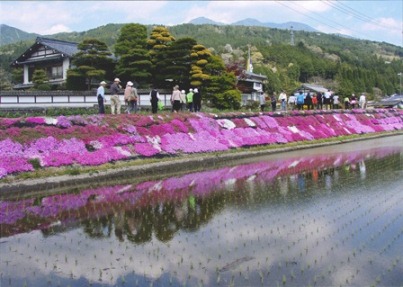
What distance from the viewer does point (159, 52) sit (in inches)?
1438

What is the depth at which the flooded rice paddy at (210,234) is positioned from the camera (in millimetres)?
6891

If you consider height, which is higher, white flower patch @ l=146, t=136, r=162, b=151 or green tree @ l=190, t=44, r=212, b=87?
green tree @ l=190, t=44, r=212, b=87

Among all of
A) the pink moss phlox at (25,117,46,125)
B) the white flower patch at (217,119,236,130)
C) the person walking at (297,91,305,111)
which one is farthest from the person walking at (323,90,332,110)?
the pink moss phlox at (25,117,46,125)

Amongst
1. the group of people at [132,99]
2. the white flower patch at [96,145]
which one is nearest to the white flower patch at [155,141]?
the white flower patch at [96,145]

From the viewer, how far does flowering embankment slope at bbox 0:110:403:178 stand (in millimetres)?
15751

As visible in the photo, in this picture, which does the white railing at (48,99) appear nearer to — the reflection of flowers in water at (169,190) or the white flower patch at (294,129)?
the white flower patch at (294,129)

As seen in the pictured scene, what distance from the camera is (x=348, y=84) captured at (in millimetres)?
93250

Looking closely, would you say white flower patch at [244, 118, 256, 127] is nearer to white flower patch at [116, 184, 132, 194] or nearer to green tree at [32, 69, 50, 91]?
white flower patch at [116, 184, 132, 194]

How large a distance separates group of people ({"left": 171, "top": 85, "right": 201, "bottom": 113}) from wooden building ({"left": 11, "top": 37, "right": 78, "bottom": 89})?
62.3 ft

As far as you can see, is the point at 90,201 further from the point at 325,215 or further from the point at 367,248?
the point at 367,248

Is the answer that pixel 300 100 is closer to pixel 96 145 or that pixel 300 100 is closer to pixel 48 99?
pixel 48 99

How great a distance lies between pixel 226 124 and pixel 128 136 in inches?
289

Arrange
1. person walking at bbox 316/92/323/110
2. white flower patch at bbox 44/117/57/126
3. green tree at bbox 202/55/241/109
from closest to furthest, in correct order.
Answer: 1. white flower patch at bbox 44/117/57/126
2. green tree at bbox 202/55/241/109
3. person walking at bbox 316/92/323/110

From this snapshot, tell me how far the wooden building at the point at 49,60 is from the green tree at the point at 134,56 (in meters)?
6.83
